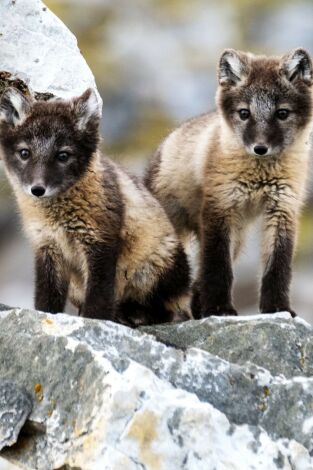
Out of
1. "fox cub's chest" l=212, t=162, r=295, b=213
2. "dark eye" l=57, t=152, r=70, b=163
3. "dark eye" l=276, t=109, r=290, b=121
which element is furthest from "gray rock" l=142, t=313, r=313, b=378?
"dark eye" l=276, t=109, r=290, b=121

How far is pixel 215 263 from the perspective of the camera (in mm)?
10875

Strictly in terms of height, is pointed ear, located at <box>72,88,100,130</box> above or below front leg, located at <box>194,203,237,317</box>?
above

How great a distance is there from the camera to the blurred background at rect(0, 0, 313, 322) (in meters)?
30.9

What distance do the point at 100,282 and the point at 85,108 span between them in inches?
64.7

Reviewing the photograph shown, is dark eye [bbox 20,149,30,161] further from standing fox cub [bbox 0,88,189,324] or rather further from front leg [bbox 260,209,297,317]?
front leg [bbox 260,209,297,317]

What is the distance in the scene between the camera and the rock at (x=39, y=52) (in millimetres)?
11516

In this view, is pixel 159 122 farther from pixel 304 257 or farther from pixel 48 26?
pixel 48 26

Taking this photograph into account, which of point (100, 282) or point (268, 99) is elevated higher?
point (268, 99)

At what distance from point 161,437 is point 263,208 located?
4629 millimetres

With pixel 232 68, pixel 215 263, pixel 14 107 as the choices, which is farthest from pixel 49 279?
pixel 232 68

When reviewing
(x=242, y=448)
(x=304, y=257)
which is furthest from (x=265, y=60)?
(x=304, y=257)

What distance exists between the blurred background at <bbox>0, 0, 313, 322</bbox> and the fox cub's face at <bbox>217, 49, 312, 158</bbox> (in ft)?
53.7

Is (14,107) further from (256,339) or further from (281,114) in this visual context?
(256,339)

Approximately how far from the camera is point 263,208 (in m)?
11.0
